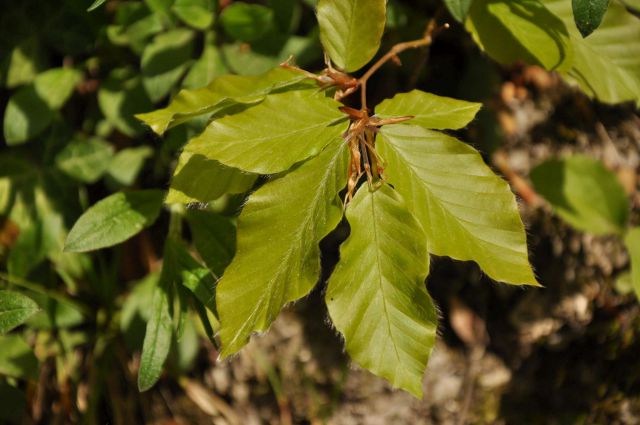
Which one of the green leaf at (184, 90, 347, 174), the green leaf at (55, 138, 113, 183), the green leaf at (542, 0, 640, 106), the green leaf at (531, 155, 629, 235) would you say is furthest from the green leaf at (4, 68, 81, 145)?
the green leaf at (531, 155, 629, 235)

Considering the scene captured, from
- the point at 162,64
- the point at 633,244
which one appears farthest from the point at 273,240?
the point at 633,244

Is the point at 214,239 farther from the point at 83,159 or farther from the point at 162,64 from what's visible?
the point at 83,159

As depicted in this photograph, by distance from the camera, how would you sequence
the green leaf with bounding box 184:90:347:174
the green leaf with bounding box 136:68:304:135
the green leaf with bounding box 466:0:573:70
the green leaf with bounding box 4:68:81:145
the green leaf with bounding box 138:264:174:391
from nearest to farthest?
the green leaf with bounding box 184:90:347:174 < the green leaf with bounding box 136:68:304:135 < the green leaf with bounding box 466:0:573:70 < the green leaf with bounding box 138:264:174:391 < the green leaf with bounding box 4:68:81:145

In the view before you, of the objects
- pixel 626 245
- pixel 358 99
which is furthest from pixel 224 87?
pixel 626 245

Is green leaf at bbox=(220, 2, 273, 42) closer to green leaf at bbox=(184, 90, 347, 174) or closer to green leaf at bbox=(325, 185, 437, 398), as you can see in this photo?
green leaf at bbox=(184, 90, 347, 174)

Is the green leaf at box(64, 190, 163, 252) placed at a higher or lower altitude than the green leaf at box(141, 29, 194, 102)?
lower

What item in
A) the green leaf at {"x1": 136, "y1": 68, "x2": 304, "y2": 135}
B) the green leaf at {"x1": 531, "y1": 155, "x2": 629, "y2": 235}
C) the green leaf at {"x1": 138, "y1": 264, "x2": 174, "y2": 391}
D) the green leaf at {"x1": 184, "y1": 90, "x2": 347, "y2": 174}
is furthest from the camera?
the green leaf at {"x1": 531, "y1": 155, "x2": 629, "y2": 235}

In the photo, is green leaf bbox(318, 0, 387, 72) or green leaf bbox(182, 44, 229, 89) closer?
green leaf bbox(318, 0, 387, 72)

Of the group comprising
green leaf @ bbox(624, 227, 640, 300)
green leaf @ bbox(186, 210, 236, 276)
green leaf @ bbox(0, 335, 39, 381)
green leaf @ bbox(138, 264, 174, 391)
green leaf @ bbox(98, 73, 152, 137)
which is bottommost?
green leaf @ bbox(0, 335, 39, 381)
